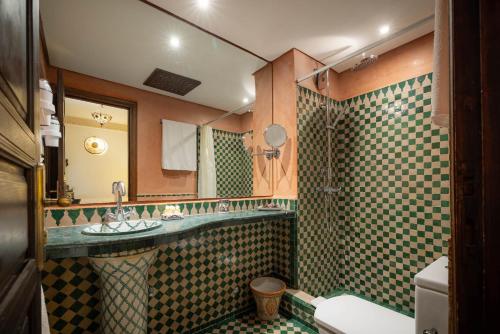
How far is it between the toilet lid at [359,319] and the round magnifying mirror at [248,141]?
1.44m

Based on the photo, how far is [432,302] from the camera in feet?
3.26

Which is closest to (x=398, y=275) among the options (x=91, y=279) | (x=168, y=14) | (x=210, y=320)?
(x=210, y=320)

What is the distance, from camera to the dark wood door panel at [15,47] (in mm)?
348

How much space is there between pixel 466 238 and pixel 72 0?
2130 millimetres

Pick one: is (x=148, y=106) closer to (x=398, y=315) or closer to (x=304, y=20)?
(x=304, y=20)

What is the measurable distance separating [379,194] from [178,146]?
1908 mm

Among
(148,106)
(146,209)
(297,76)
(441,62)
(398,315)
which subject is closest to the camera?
(441,62)

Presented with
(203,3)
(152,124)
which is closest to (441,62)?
(203,3)

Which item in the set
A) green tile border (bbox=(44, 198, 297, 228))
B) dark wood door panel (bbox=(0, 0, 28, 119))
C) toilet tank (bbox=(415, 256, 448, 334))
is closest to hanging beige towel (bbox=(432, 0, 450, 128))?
toilet tank (bbox=(415, 256, 448, 334))

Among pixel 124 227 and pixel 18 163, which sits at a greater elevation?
pixel 18 163

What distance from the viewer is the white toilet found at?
38.5 inches

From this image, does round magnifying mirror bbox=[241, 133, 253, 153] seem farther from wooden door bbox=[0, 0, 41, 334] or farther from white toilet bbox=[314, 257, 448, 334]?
wooden door bbox=[0, 0, 41, 334]

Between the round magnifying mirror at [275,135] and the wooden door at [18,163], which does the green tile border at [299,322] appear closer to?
the round magnifying mirror at [275,135]

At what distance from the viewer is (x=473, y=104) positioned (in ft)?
1.22
